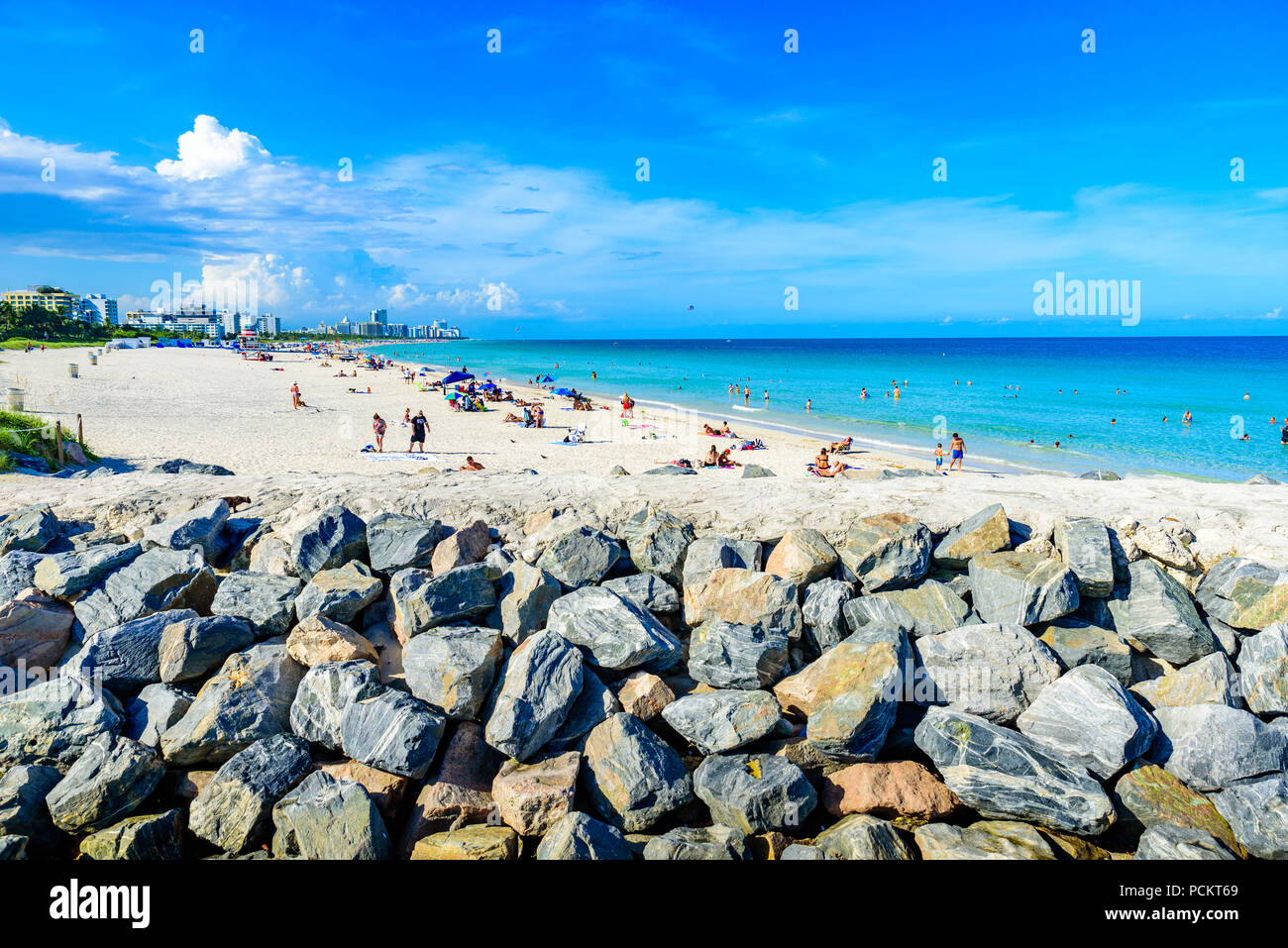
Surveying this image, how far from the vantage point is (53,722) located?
5.23m

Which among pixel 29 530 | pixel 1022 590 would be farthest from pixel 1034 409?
pixel 29 530

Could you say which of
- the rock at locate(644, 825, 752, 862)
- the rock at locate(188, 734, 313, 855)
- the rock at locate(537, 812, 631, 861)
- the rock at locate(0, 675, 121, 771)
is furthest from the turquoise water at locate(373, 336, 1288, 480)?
the rock at locate(0, 675, 121, 771)

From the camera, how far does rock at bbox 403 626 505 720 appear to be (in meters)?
5.17

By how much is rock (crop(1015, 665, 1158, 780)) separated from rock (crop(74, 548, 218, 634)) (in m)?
6.99

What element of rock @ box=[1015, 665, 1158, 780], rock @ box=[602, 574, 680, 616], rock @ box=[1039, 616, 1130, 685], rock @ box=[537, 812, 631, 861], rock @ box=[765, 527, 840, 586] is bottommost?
rock @ box=[537, 812, 631, 861]

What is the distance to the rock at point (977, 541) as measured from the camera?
6469 millimetres

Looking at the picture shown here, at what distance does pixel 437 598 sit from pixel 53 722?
2.87 metres

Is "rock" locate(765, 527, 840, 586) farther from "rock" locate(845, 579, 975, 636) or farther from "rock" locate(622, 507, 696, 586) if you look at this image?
"rock" locate(622, 507, 696, 586)

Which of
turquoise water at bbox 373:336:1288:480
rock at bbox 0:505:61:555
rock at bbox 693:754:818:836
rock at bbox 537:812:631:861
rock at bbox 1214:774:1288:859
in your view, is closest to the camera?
rock at bbox 537:812:631:861

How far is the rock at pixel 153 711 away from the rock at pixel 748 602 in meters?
4.07

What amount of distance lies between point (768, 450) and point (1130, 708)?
23203 mm

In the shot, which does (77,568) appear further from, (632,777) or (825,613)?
(825,613)

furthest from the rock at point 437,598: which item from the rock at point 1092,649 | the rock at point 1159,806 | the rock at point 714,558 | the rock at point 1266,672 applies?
the rock at point 1266,672
